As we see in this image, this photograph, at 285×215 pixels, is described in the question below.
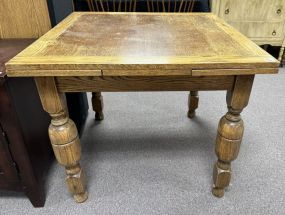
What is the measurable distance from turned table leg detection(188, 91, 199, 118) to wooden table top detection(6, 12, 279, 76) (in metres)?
0.49

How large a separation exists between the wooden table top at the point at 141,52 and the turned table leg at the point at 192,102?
0.49 m

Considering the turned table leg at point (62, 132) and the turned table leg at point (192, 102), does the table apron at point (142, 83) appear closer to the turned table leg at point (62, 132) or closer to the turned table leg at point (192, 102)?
the turned table leg at point (62, 132)

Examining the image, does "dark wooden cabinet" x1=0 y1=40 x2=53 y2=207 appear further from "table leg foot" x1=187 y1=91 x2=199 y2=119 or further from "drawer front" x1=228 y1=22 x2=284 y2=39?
"drawer front" x1=228 y1=22 x2=284 y2=39

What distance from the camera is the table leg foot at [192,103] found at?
1430mm

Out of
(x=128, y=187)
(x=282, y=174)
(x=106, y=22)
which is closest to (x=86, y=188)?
(x=128, y=187)

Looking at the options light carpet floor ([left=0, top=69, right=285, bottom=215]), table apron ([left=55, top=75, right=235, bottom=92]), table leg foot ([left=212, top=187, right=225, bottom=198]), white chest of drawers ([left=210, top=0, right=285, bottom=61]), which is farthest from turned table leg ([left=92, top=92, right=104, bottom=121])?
white chest of drawers ([left=210, top=0, right=285, bottom=61])

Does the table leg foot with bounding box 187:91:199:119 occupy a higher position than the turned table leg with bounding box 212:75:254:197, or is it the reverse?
the turned table leg with bounding box 212:75:254:197

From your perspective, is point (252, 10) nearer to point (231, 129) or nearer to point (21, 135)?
point (231, 129)

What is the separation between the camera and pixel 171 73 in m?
0.65

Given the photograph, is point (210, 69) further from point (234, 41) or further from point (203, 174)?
point (203, 174)

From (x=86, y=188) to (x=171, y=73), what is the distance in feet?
2.16

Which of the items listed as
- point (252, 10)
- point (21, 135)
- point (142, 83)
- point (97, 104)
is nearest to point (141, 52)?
point (142, 83)

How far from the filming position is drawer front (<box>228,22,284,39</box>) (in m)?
2.15

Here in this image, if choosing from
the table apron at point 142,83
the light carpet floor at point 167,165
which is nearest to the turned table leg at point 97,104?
the light carpet floor at point 167,165
